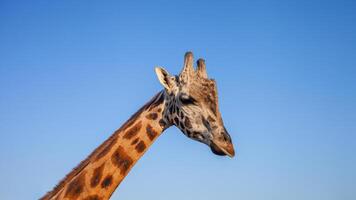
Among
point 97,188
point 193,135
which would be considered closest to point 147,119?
point 193,135

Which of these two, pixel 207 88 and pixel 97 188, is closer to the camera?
pixel 97 188

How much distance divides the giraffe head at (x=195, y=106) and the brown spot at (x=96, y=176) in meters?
1.61

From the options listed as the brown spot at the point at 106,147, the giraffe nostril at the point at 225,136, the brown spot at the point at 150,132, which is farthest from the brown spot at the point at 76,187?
the giraffe nostril at the point at 225,136

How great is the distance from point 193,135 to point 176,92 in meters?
0.91

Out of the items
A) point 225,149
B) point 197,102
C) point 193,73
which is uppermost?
point 193,73

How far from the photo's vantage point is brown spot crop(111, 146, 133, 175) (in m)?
7.74

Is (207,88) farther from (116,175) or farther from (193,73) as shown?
(116,175)

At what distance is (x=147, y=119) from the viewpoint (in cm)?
841

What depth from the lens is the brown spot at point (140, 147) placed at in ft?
26.3

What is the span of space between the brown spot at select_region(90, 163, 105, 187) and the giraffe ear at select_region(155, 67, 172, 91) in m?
2.03

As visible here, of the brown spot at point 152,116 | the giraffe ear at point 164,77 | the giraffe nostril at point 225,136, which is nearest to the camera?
the giraffe nostril at point 225,136

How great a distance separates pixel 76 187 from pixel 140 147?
135 cm

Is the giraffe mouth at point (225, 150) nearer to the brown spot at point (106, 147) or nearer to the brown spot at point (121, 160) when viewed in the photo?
the brown spot at point (121, 160)

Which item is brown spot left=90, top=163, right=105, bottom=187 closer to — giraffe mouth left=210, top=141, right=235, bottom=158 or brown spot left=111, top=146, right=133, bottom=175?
brown spot left=111, top=146, right=133, bottom=175
